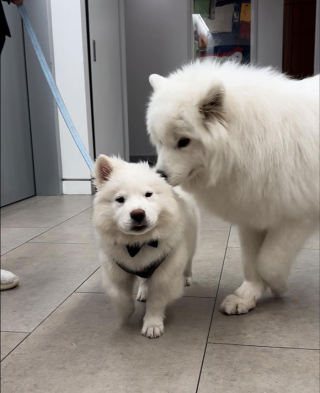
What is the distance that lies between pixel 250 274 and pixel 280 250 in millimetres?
252

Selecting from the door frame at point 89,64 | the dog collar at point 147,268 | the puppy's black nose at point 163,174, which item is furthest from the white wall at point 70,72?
the dog collar at point 147,268

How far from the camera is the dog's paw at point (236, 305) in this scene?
1497 millimetres

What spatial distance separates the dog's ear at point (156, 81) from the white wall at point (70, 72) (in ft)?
1.32

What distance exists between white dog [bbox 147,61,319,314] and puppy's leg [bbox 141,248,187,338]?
31 cm

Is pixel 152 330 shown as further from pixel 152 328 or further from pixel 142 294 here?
pixel 142 294

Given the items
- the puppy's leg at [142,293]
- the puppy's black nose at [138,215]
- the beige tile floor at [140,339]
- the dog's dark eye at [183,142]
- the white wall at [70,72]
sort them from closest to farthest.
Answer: the white wall at [70,72] → the beige tile floor at [140,339] → the puppy's black nose at [138,215] → the dog's dark eye at [183,142] → the puppy's leg at [142,293]

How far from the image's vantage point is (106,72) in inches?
37.0

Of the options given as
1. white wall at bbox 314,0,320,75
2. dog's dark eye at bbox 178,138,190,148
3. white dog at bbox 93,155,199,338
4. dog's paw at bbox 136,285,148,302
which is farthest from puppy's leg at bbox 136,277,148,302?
white wall at bbox 314,0,320,75

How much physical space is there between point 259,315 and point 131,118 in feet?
2.96

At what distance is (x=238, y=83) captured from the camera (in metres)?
1.28

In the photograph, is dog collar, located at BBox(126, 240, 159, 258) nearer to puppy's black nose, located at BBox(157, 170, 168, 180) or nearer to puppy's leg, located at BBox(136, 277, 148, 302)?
puppy's black nose, located at BBox(157, 170, 168, 180)

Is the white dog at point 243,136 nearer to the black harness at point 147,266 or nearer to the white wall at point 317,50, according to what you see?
the white wall at point 317,50

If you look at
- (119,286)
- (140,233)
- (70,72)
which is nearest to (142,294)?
(119,286)

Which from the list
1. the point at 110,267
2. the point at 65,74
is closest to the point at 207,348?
the point at 110,267
